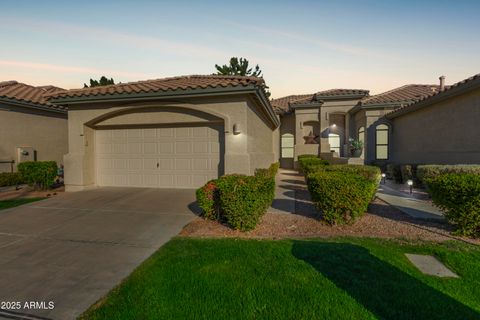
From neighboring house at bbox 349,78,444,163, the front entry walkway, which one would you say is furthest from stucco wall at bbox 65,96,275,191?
neighboring house at bbox 349,78,444,163

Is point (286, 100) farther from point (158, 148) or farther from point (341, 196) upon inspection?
point (341, 196)

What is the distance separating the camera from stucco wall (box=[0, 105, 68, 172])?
10.9 metres

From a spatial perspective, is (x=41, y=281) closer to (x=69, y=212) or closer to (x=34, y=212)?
(x=69, y=212)

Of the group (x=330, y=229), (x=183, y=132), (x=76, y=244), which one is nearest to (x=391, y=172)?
(x=330, y=229)

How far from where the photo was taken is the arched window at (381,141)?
1606 centimetres

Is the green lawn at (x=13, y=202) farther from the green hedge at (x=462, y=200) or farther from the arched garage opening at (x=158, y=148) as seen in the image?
the green hedge at (x=462, y=200)

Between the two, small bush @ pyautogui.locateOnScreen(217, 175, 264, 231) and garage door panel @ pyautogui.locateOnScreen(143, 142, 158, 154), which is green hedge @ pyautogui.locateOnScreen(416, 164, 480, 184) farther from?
garage door panel @ pyautogui.locateOnScreen(143, 142, 158, 154)

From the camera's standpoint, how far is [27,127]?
11.8m

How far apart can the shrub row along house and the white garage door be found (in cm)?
4

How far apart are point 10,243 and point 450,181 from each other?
8623 mm

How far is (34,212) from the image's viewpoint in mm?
6945

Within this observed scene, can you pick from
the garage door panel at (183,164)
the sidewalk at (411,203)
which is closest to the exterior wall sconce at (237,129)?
the garage door panel at (183,164)

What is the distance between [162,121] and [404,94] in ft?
52.8

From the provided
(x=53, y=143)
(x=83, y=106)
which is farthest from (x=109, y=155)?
(x=53, y=143)
